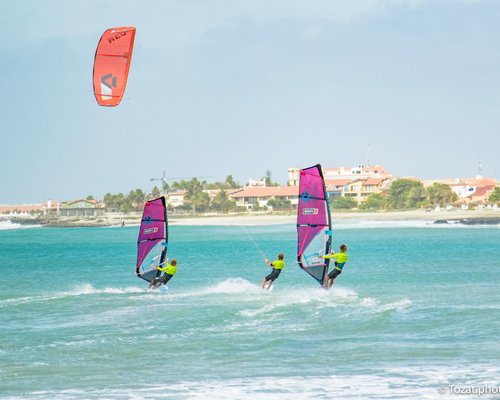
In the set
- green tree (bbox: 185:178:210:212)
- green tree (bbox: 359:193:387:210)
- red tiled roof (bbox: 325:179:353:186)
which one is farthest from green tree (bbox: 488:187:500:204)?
green tree (bbox: 185:178:210:212)

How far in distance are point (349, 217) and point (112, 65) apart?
79.7 m

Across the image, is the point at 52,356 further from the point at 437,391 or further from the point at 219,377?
the point at 437,391

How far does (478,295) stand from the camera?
18922 mm

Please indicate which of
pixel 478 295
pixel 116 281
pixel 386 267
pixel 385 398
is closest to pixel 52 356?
pixel 385 398

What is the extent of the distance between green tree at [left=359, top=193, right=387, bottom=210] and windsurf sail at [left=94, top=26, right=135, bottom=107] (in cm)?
8991

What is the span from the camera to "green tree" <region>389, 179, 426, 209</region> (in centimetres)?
10294

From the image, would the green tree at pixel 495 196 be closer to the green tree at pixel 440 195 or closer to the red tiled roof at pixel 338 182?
the green tree at pixel 440 195

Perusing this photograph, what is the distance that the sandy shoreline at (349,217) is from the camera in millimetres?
86125

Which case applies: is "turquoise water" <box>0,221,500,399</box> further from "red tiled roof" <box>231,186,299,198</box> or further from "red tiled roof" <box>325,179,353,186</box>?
"red tiled roof" <box>325,179,353,186</box>

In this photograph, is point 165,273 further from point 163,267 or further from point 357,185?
point 357,185

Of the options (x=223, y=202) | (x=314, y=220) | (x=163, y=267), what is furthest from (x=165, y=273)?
(x=223, y=202)

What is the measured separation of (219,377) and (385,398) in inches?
84.5

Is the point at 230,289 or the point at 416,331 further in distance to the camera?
the point at 230,289

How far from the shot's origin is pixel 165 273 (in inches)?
767
